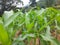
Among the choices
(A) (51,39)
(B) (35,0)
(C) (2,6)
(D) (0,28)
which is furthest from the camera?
(B) (35,0)

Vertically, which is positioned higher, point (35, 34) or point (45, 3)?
point (35, 34)

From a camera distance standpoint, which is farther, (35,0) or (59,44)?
(35,0)

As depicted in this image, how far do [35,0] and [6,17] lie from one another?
21.3ft

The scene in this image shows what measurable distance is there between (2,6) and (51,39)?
5.72 metres

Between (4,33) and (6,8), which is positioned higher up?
(4,33)

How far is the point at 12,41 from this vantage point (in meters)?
0.66

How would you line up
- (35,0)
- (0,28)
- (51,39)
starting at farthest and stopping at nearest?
(35,0), (51,39), (0,28)

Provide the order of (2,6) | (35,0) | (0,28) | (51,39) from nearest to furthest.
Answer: (0,28) < (51,39) < (2,6) < (35,0)

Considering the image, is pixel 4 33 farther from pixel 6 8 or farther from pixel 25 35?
pixel 6 8

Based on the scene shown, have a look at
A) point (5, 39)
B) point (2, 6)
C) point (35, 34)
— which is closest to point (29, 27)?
point (35, 34)

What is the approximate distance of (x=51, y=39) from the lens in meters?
0.67

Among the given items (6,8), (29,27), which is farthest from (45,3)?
(29,27)

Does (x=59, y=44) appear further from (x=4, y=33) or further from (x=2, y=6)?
(x=2, y=6)

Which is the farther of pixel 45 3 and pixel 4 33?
pixel 45 3
